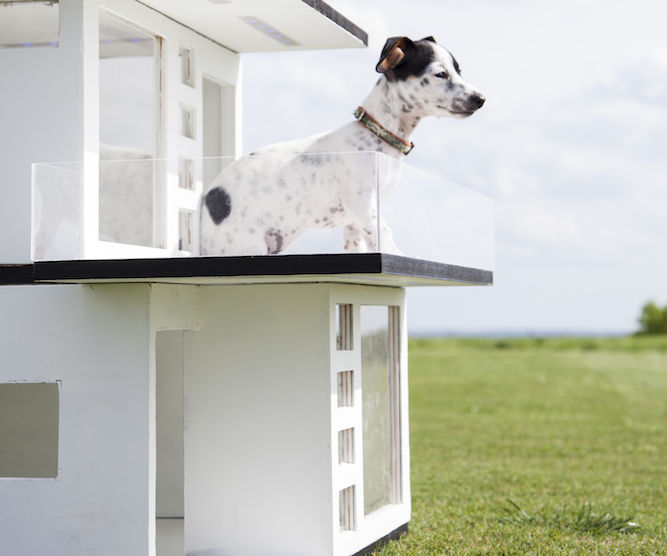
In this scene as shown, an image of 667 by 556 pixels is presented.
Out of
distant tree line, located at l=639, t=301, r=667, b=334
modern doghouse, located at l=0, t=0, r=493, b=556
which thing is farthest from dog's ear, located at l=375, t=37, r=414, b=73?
distant tree line, located at l=639, t=301, r=667, b=334

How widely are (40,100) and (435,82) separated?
3.53 metres

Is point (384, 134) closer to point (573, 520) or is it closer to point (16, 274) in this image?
point (16, 274)

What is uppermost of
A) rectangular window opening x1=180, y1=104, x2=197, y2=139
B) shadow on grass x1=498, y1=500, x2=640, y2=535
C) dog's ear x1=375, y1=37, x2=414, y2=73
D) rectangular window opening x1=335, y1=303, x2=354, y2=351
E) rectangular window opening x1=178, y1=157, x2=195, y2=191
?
dog's ear x1=375, y1=37, x2=414, y2=73

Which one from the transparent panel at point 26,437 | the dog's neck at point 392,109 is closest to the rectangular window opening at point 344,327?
the dog's neck at point 392,109

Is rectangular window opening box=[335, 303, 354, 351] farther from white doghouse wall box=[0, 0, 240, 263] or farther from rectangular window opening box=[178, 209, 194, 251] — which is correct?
white doghouse wall box=[0, 0, 240, 263]

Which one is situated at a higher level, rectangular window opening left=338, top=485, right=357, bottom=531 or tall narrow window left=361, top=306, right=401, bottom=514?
tall narrow window left=361, top=306, right=401, bottom=514

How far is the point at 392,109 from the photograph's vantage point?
10484 millimetres

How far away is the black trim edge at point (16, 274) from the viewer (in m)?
10.6

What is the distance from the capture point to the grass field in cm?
1334

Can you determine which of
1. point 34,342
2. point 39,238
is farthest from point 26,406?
point 39,238

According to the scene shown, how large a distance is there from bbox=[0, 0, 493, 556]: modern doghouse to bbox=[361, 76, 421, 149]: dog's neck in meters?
0.48

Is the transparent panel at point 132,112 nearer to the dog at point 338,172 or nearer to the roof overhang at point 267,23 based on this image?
the roof overhang at point 267,23

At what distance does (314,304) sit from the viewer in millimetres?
10922

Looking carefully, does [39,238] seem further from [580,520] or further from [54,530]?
[580,520]
